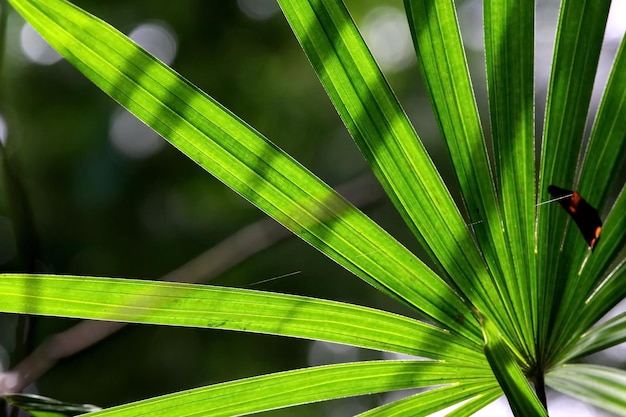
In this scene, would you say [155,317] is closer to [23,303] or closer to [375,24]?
[23,303]

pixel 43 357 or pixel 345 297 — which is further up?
pixel 345 297

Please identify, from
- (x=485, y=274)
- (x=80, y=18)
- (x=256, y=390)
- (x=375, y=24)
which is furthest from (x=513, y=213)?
(x=375, y=24)

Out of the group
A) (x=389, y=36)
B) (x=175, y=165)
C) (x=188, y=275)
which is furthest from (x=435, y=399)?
(x=389, y=36)

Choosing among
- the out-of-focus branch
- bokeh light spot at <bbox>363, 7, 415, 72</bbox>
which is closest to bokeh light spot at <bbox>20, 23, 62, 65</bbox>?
bokeh light spot at <bbox>363, 7, 415, 72</bbox>

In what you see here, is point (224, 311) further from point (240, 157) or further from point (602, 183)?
point (602, 183)

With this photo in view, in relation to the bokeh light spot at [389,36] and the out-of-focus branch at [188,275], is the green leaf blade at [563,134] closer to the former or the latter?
the out-of-focus branch at [188,275]

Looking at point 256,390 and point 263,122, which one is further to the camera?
point 263,122

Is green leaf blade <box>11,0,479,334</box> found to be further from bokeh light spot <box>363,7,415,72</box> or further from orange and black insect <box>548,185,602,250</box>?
bokeh light spot <box>363,7,415,72</box>

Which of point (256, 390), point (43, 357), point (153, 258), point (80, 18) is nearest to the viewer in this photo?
point (80, 18)
